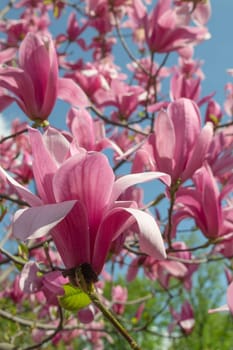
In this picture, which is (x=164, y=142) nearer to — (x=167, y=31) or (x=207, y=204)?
(x=207, y=204)

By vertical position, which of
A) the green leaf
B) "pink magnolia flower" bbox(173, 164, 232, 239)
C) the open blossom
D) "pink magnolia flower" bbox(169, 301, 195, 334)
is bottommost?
"pink magnolia flower" bbox(169, 301, 195, 334)

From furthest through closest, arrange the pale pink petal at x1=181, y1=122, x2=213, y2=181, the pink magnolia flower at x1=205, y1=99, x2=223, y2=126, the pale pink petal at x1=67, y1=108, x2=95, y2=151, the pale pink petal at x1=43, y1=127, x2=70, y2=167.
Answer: the pink magnolia flower at x1=205, y1=99, x2=223, y2=126 → the pale pink petal at x1=67, y1=108, x2=95, y2=151 → the pale pink petal at x1=181, y1=122, x2=213, y2=181 → the pale pink petal at x1=43, y1=127, x2=70, y2=167

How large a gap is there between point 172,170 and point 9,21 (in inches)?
89.2

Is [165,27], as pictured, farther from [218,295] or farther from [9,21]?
[218,295]

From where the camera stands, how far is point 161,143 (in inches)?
46.0

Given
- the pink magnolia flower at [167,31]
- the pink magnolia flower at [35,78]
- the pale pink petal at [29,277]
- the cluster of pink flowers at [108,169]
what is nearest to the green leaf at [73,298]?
the cluster of pink flowers at [108,169]

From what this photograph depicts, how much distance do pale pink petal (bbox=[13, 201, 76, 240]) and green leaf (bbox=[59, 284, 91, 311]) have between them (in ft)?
0.60

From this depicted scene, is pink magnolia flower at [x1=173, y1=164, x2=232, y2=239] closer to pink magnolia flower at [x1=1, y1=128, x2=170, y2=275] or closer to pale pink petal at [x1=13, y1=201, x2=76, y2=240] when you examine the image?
pink magnolia flower at [x1=1, y1=128, x2=170, y2=275]

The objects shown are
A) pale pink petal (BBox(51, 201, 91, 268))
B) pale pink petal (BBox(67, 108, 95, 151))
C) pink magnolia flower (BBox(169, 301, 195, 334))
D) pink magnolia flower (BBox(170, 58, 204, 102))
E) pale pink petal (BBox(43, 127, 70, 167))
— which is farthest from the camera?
pink magnolia flower (BBox(169, 301, 195, 334))

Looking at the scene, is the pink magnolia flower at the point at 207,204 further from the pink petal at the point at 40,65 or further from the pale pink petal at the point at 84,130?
the pink petal at the point at 40,65

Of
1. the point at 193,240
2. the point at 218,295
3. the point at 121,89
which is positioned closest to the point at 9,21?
the point at 121,89

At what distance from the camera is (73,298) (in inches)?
30.6

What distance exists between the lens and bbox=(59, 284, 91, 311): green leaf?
2.53ft

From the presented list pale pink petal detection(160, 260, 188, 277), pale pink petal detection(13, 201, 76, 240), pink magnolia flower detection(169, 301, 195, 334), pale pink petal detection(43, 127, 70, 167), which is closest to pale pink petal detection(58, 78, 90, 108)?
pale pink petal detection(43, 127, 70, 167)
